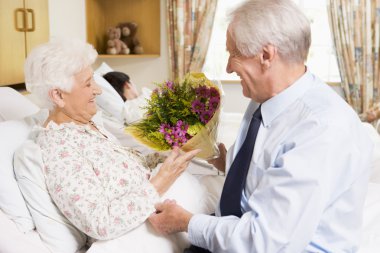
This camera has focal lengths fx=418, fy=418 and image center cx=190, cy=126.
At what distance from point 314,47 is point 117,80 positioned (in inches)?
90.7

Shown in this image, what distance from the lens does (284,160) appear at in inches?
41.1

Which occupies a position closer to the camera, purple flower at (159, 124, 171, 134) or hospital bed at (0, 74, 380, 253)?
hospital bed at (0, 74, 380, 253)

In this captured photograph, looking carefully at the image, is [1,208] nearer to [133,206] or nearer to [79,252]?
[79,252]

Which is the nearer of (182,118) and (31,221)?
(31,221)

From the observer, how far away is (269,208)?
1.05 meters

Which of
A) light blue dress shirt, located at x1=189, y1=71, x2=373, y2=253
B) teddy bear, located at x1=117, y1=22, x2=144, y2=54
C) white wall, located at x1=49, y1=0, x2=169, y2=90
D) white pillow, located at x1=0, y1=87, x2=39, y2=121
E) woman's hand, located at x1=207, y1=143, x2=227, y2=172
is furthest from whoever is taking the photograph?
teddy bear, located at x1=117, y1=22, x2=144, y2=54

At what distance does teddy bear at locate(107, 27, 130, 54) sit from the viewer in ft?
14.8

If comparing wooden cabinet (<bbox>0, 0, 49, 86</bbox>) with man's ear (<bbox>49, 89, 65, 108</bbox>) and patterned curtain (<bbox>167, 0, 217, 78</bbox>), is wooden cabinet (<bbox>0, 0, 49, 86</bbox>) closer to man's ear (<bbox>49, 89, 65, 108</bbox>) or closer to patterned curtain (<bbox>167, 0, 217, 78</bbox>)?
man's ear (<bbox>49, 89, 65, 108</bbox>)

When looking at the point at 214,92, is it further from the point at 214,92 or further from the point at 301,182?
the point at 301,182

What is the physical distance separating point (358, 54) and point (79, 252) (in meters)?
3.76

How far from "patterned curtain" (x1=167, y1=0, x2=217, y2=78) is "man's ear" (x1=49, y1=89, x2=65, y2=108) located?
316 centimetres

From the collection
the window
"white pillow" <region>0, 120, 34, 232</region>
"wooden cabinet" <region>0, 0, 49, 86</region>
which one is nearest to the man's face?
"white pillow" <region>0, 120, 34, 232</region>

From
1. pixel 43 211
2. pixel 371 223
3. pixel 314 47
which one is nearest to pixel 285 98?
pixel 371 223

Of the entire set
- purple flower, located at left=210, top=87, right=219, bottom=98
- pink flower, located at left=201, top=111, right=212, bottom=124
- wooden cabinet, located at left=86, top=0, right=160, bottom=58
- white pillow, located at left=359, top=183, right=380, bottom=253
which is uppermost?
wooden cabinet, located at left=86, top=0, right=160, bottom=58
